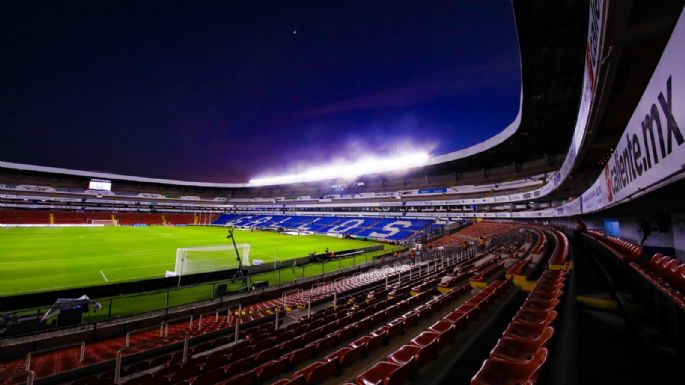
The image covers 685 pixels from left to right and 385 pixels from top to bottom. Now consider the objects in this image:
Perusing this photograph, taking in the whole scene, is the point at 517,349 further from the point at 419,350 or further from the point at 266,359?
the point at 266,359

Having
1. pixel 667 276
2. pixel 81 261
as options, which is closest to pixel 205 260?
pixel 81 261

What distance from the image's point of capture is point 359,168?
152 ft

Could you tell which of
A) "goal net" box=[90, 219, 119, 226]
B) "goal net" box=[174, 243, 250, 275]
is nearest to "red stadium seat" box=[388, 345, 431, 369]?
"goal net" box=[174, 243, 250, 275]

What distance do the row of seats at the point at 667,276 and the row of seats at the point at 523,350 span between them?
3.68 ft

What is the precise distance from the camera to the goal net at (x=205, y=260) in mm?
17672

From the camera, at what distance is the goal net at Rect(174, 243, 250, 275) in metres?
17.7

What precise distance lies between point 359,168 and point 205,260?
29599mm

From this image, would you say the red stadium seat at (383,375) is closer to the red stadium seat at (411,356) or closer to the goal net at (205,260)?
the red stadium seat at (411,356)

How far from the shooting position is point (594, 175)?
11.3 meters

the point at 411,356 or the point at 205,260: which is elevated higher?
the point at 411,356

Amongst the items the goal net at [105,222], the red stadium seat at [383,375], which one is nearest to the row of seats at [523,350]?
the red stadium seat at [383,375]

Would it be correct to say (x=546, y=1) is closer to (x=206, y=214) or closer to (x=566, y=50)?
(x=566, y=50)

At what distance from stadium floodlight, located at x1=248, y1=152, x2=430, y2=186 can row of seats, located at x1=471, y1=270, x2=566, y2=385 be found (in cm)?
3306

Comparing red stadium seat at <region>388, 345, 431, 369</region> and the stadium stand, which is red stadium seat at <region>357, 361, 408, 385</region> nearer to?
red stadium seat at <region>388, 345, 431, 369</region>
